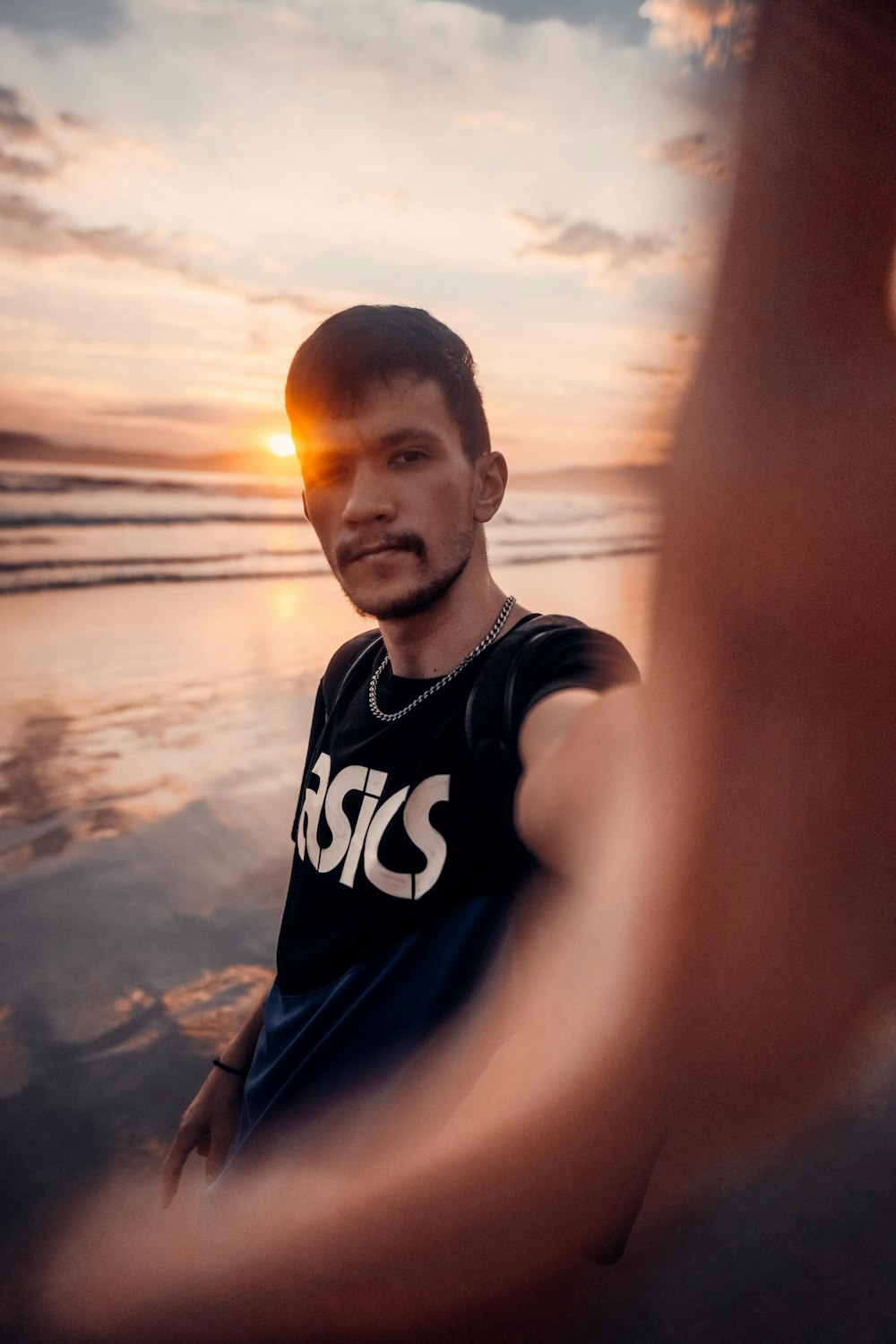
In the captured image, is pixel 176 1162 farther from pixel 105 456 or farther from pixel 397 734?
pixel 105 456

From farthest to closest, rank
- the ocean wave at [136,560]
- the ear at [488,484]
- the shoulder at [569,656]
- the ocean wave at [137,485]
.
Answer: the ocean wave at [137,485] → the ocean wave at [136,560] → the ear at [488,484] → the shoulder at [569,656]

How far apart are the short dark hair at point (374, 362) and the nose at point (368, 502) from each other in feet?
0.43

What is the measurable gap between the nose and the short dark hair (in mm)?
132

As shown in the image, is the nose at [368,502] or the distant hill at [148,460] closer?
the nose at [368,502]

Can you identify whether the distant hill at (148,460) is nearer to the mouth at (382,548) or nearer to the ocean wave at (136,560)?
the ocean wave at (136,560)

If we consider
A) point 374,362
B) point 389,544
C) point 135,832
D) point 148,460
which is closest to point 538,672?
point 389,544

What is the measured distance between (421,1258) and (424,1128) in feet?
0.23

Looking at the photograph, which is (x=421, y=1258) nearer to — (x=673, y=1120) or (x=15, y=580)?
(x=673, y=1120)

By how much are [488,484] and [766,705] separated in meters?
1.34

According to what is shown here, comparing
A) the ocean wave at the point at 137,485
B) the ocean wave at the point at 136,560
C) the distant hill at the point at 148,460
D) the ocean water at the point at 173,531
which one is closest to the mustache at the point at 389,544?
the ocean water at the point at 173,531

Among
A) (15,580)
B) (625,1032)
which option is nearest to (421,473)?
(625,1032)

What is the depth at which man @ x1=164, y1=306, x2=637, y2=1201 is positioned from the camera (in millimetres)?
1093

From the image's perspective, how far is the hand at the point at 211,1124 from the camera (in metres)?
1.65

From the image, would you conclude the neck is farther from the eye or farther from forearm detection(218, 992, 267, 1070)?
forearm detection(218, 992, 267, 1070)
